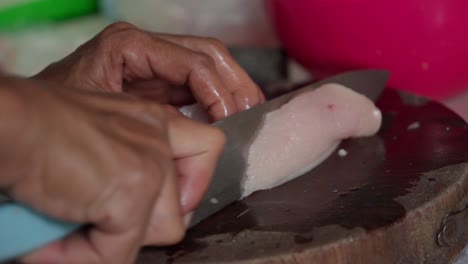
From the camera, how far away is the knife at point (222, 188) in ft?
2.24

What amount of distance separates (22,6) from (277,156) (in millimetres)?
1002

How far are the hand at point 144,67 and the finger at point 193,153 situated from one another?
22cm

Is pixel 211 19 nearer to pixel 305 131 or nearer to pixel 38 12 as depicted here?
pixel 38 12

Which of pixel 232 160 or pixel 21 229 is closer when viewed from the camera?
pixel 21 229

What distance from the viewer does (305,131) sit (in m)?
1.06

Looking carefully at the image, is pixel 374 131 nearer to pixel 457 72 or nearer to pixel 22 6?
pixel 457 72

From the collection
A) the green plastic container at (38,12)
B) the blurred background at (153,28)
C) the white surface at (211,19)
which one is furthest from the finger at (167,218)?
the green plastic container at (38,12)

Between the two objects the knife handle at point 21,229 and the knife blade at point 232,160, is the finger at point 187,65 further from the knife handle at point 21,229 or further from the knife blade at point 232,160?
the knife handle at point 21,229

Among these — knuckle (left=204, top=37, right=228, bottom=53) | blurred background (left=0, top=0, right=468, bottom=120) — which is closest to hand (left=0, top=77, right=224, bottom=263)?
knuckle (left=204, top=37, right=228, bottom=53)

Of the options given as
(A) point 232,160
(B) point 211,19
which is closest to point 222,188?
(A) point 232,160

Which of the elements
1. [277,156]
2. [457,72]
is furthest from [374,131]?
[457,72]

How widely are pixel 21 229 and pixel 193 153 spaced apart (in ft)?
0.68

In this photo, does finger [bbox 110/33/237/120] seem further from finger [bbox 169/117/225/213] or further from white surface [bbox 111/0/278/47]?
white surface [bbox 111/0/278/47]

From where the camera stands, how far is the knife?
2.24 ft
